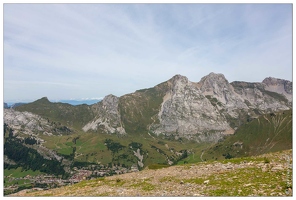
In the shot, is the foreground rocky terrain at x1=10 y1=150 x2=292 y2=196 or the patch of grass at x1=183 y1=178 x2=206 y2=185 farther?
the patch of grass at x1=183 y1=178 x2=206 y2=185

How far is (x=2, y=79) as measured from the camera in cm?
1563

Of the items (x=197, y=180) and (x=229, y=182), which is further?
(x=197, y=180)

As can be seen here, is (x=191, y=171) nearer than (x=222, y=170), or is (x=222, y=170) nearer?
(x=222, y=170)

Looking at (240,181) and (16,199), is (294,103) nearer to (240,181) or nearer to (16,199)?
(240,181)

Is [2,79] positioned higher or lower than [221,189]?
higher

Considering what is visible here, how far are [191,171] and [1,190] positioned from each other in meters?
18.2

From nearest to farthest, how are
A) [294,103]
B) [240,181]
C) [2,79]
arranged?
[294,103] < [2,79] < [240,181]

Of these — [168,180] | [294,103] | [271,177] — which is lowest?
[168,180]

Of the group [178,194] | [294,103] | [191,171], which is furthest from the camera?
[191,171]

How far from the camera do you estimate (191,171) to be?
83.6ft

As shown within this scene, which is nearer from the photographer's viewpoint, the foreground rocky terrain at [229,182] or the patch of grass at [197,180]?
the foreground rocky terrain at [229,182]

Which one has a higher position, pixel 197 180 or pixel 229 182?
pixel 229 182

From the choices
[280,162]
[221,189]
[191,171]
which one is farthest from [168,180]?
[280,162]

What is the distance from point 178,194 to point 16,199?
1189 centimetres
